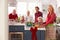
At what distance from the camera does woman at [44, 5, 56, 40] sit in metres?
1.04

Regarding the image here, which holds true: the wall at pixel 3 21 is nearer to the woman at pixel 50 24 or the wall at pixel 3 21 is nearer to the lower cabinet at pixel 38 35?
the lower cabinet at pixel 38 35

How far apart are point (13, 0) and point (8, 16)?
0.12 meters

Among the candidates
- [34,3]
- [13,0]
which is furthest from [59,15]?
[13,0]

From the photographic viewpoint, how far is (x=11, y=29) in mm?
1061

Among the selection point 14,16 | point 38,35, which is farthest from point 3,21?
point 38,35

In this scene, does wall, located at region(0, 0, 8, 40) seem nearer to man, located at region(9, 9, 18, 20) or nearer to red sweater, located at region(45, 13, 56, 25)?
man, located at region(9, 9, 18, 20)

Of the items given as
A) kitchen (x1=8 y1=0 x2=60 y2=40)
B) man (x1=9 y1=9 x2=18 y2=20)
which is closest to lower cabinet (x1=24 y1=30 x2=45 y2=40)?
kitchen (x1=8 y1=0 x2=60 y2=40)

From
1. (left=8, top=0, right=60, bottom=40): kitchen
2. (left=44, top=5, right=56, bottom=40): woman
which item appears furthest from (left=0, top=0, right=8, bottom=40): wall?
(left=44, top=5, right=56, bottom=40): woman

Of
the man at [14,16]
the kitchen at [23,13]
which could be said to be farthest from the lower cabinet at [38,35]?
the man at [14,16]

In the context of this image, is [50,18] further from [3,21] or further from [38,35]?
[3,21]

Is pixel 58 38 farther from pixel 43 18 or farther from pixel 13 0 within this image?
pixel 13 0

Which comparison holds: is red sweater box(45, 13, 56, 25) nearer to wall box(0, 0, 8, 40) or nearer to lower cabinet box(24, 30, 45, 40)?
lower cabinet box(24, 30, 45, 40)

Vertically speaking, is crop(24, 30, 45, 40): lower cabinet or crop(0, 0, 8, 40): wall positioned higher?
crop(0, 0, 8, 40): wall

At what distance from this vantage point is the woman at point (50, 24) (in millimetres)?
1044
